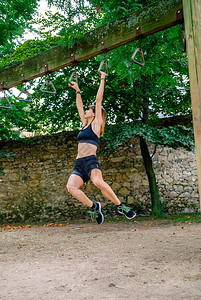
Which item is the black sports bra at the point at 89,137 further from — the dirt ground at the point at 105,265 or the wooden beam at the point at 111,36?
the dirt ground at the point at 105,265

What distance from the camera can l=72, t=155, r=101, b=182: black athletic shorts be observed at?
3000 mm

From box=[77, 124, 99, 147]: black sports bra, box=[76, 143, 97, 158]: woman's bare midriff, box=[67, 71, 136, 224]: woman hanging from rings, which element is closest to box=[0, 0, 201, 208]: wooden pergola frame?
box=[67, 71, 136, 224]: woman hanging from rings

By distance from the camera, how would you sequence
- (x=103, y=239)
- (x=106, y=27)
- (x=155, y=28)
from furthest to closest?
(x=103, y=239)
(x=106, y=27)
(x=155, y=28)

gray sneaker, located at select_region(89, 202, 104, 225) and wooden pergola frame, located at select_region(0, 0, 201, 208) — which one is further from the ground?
wooden pergola frame, located at select_region(0, 0, 201, 208)

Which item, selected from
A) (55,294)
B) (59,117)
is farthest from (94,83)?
(55,294)

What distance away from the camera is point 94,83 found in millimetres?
8008

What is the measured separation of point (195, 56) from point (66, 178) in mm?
7089

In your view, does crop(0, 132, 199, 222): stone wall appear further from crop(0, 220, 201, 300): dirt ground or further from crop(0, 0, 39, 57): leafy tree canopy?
crop(0, 0, 39, 57): leafy tree canopy

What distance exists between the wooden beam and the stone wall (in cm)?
517

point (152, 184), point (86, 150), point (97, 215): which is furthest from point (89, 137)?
point (152, 184)

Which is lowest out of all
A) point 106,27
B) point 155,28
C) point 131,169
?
point 131,169

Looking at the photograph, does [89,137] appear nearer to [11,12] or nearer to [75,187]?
[75,187]

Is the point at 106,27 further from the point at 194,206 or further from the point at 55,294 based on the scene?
the point at 194,206

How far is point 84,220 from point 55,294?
626 centimetres
